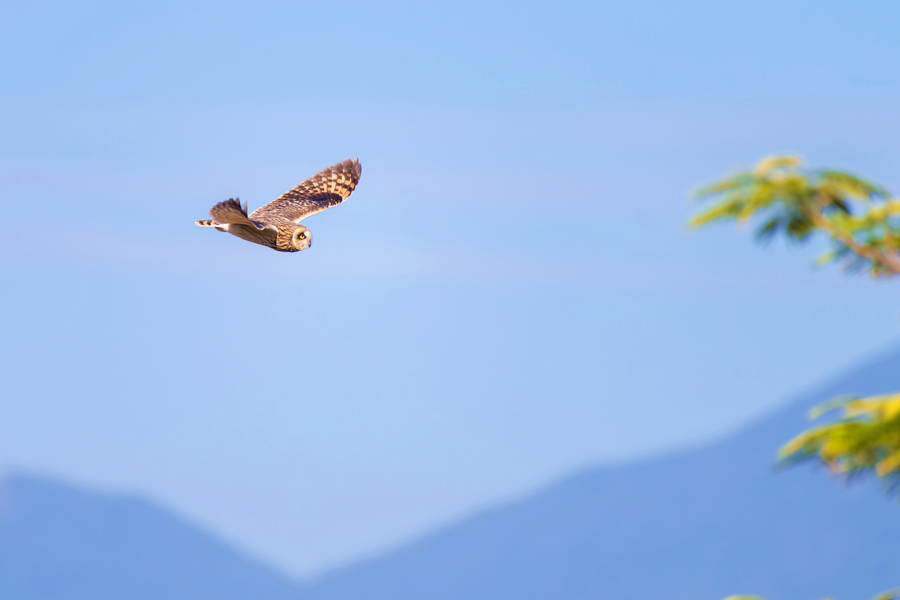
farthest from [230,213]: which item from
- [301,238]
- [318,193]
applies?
[318,193]

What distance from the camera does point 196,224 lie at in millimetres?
14531

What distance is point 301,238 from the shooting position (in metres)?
16.0

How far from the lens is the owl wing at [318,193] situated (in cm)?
1950

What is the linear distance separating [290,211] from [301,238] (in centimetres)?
357

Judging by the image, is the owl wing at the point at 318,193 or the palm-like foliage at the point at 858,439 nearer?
the palm-like foliage at the point at 858,439

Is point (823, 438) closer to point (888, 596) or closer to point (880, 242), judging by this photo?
point (880, 242)

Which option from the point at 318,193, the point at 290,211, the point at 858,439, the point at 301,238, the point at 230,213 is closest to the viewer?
the point at 858,439

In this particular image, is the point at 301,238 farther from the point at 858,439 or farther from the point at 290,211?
the point at 858,439

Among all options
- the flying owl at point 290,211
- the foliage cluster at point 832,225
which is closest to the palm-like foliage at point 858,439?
the foliage cluster at point 832,225

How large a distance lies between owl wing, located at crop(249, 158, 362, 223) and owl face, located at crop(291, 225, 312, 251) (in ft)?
9.69

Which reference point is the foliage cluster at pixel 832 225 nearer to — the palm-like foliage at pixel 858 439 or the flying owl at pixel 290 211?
the palm-like foliage at pixel 858 439

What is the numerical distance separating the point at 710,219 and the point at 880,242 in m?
1.90

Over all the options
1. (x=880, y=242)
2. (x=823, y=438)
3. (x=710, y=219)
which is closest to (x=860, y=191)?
(x=880, y=242)

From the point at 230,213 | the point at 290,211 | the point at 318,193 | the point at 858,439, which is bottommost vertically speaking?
the point at 858,439
